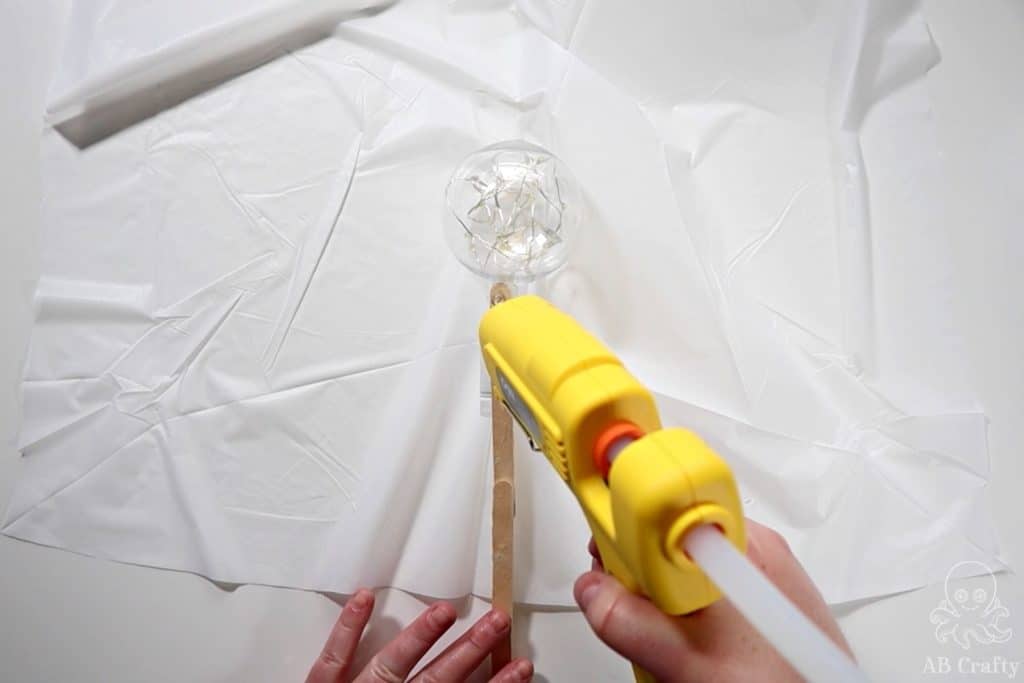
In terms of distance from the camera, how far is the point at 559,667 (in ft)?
1.69

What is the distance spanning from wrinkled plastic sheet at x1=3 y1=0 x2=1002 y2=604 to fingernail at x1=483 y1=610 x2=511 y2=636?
0.03m

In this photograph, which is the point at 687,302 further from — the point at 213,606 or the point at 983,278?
the point at 213,606

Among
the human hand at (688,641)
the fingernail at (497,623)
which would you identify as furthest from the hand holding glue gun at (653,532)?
the fingernail at (497,623)

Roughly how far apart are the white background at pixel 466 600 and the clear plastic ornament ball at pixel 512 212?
277 millimetres

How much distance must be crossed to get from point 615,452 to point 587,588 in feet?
0.29

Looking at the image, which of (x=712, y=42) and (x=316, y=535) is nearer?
(x=316, y=535)

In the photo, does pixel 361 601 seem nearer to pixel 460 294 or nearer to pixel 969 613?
pixel 460 294

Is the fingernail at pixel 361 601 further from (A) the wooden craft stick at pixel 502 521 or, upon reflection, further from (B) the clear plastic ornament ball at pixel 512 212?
(B) the clear plastic ornament ball at pixel 512 212

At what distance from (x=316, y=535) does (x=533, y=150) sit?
0.37m

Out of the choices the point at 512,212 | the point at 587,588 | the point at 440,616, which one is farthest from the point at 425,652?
the point at 512,212

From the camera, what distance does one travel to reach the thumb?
338 mm

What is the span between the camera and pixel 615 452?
1.09 feet

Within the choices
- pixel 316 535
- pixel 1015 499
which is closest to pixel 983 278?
pixel 1015 499

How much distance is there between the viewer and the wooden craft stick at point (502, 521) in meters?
0.51
